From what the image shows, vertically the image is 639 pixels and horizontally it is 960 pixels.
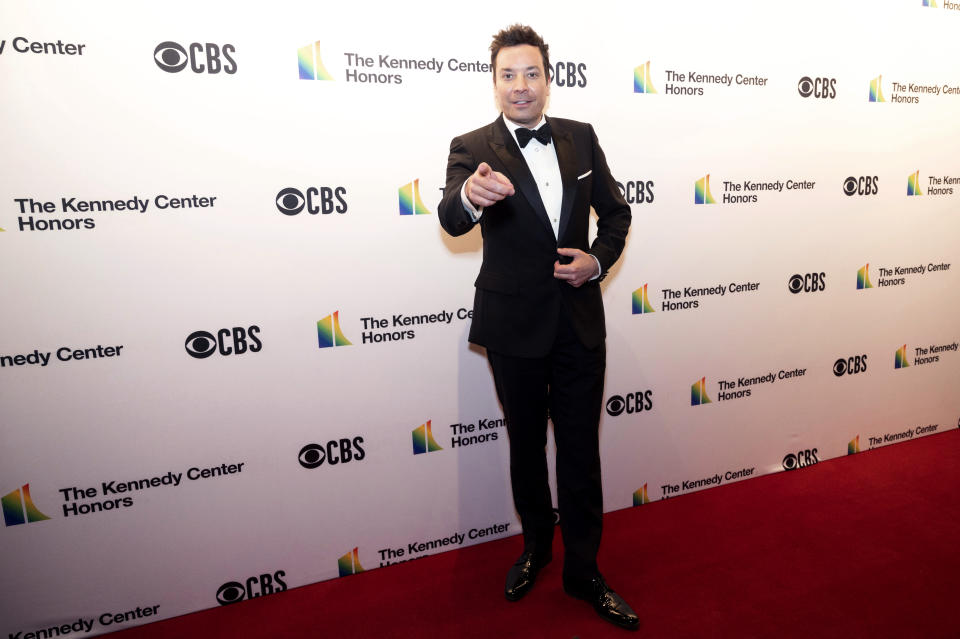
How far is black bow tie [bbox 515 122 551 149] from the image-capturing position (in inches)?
71.0

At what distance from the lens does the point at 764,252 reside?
9.18 ft

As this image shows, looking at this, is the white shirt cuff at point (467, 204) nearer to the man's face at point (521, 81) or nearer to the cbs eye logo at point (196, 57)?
the man's face at point (521, 81)

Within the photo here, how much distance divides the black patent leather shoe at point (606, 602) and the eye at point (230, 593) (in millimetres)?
1268

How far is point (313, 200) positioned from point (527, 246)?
859 mm

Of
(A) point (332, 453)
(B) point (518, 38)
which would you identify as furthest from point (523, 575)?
(B) point (518, 38)

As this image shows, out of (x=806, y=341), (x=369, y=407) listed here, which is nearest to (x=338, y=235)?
(x=369, y=407)

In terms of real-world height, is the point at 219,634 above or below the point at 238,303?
below

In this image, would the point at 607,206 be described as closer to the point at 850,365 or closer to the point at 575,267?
the point at 575,267

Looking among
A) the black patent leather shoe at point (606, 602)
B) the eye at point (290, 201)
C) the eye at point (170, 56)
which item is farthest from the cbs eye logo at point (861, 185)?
the eye at point (170, 56)

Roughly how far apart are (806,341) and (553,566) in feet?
6.09

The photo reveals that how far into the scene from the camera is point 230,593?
7.00 ft

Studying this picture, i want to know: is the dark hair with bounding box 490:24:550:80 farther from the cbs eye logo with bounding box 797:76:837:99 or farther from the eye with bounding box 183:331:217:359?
the cbs eye logo with bounding box 797:76:837:99

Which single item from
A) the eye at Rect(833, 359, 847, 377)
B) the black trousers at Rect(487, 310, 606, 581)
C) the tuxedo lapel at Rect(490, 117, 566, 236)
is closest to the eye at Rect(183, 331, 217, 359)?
the black trousers at Rect(487, 310, 606, 581)

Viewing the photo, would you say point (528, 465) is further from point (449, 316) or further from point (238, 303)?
point (238, 303)
